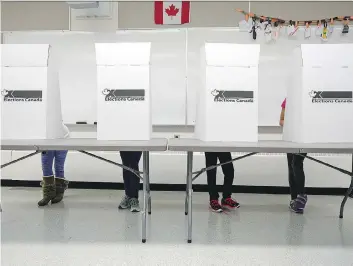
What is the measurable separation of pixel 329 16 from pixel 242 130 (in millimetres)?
2102

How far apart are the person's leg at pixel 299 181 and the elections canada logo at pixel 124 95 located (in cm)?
132

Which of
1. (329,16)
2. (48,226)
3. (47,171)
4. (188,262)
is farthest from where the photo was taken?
(329,16)

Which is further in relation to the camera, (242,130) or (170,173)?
(170,173)

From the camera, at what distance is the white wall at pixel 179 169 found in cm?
316

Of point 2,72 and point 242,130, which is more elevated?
point 2,72

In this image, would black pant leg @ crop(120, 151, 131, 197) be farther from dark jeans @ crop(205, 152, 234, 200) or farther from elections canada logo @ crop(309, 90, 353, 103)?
elections canada logo @ crop(309, 90, 353, 103)

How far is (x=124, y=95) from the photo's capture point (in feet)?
5.70

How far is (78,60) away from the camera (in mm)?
3285

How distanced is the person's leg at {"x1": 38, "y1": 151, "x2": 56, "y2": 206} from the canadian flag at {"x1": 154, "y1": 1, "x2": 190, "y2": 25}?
1.66m

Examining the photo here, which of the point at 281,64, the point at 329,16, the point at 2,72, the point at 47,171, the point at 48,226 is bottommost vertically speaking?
the point at 48,226

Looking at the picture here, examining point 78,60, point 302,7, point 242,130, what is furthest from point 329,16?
point 78,60

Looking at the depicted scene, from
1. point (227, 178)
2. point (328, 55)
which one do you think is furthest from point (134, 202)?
point (328, 55)

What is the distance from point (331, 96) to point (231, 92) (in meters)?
0.53

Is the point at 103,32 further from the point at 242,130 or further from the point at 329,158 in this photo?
the point at 329,158
